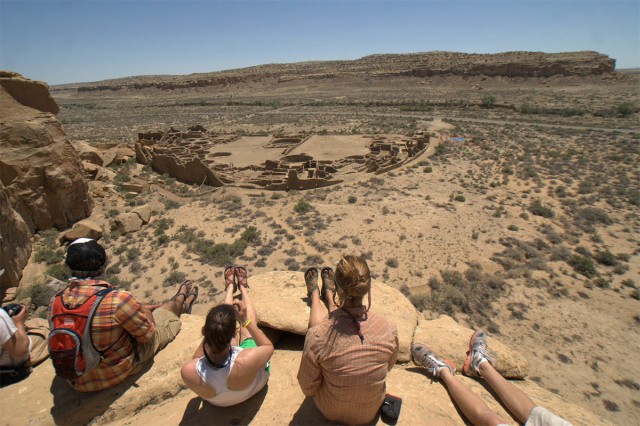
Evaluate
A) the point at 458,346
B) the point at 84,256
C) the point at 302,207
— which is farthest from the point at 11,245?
the point at 458,346

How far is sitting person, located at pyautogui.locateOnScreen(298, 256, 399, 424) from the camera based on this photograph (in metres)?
2.85

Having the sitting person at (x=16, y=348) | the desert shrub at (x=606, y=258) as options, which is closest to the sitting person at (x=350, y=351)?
the sitting person at (x=16, y=348)

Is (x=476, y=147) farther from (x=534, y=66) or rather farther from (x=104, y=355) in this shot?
(x=534, y=66)

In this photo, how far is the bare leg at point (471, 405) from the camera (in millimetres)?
3299

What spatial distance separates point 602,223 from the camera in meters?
13.5

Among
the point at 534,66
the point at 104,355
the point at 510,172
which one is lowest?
the point at 510,172

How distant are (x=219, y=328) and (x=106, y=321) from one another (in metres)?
1.42

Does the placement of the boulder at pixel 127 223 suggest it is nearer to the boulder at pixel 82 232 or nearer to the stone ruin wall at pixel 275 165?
the boulder at pixel 82 232

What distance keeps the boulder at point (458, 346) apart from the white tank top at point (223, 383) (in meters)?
2.65

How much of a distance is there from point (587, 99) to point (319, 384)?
209ft

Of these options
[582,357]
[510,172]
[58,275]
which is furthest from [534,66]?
[58,275]

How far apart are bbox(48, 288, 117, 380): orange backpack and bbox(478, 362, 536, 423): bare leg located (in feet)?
14.6

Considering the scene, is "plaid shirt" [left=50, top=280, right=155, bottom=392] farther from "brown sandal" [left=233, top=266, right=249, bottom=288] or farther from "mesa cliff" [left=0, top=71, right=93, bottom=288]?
"mesa cliff" [left=0, top=71, right=93, bottom=288]

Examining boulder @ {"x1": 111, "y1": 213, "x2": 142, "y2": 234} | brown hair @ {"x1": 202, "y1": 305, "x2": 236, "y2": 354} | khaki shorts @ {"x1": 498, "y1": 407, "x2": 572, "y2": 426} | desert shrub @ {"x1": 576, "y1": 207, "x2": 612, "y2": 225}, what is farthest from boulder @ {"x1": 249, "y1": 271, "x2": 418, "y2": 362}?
desert shrub @ {"x1": 576, "y1": 207, "x2": 612, "y2": 225}
